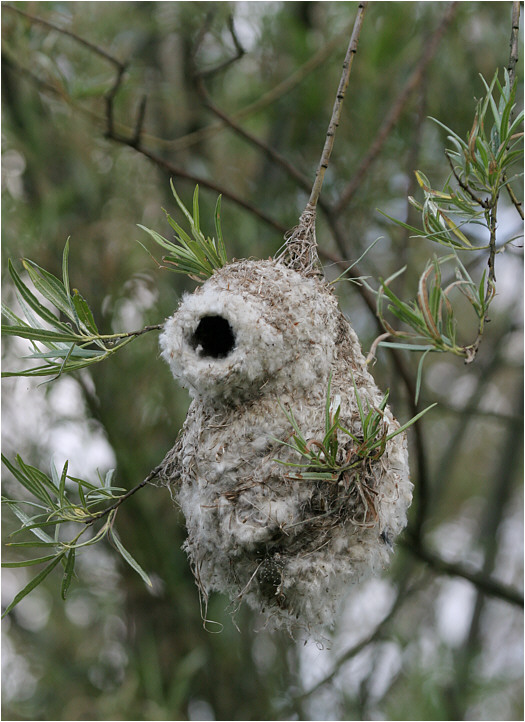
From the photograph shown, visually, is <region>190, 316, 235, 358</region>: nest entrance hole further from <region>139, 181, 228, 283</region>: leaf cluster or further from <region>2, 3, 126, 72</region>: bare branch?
<region>2, 3, 126, 72</region>: bare branch

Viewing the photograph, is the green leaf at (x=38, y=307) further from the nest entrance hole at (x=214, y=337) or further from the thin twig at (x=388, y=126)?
the thin twig at (x=388, y=126)

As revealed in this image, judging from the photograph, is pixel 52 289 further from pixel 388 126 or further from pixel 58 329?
pixel 388 126

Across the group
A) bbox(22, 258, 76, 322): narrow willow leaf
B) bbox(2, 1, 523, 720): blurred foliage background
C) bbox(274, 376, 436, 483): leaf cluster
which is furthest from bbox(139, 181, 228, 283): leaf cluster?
bbox(2, 1, 523, 720): blurred foliage background

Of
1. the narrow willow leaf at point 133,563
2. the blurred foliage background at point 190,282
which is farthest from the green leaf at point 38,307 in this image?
the blurred foliage background at point 190,282

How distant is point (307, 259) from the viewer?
1695 millimetres

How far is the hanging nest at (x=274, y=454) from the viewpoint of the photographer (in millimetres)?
1490

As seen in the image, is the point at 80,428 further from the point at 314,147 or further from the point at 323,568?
the point at 323,568

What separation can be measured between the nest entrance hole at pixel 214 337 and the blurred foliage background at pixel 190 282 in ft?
5.46

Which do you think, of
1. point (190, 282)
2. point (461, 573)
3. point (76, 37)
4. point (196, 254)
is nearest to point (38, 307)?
point (196, 254)

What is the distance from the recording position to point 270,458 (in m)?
1.52

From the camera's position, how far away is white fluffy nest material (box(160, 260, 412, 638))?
4.90ft

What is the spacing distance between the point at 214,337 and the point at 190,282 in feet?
8.19

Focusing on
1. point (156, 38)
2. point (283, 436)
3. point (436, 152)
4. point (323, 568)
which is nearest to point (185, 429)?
point (283, 436)

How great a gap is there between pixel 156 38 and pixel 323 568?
3443 mm
